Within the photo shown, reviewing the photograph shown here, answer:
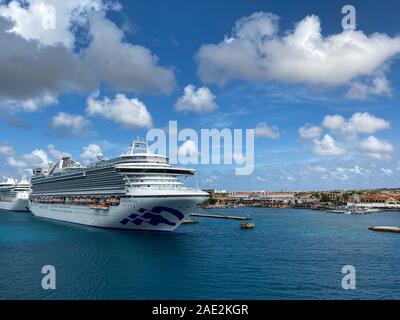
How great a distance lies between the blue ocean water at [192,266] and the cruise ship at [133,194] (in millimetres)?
2392

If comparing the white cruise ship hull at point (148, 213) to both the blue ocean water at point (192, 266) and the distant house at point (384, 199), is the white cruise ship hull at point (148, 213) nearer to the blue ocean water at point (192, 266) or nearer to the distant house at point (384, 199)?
the blue ocean water at point (192, 266)

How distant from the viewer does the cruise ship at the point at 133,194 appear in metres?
49.9

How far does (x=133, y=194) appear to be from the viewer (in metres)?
50.9

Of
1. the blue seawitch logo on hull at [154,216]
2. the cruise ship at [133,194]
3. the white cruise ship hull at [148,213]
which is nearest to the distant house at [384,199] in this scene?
the cruise ship at [133,194]

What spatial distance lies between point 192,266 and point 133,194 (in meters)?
19.2

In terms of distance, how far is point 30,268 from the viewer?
33531 millimetres

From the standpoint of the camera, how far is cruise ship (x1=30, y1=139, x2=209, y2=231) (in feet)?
164

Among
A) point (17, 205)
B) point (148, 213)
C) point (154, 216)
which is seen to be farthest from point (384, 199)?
point (17, 205)

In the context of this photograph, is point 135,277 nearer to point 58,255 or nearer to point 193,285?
point 193,285

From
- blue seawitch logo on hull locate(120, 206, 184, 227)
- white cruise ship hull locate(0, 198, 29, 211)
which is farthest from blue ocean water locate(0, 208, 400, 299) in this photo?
white cruise ship hull locate(0, 198, 29, 211)

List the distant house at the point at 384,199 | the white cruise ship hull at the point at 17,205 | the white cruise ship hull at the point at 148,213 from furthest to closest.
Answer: the distant house at the point at 384,199
the white cruise ship hull at the point at 17,205
the white cruise ship hull at the point at 148,213

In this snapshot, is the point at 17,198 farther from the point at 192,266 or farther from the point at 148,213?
the point at 192,266
